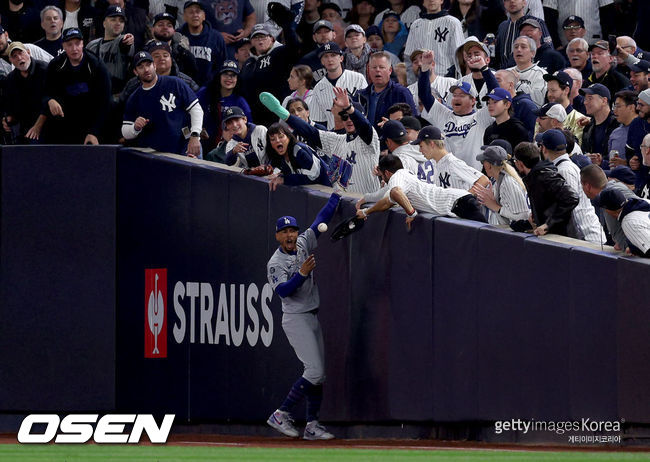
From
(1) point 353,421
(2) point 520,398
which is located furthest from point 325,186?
(2) point 520,398

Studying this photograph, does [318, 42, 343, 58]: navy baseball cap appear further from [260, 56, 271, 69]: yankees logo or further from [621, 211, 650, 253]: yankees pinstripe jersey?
[621, 211, 650, 253]: yankees pinstripe jersey

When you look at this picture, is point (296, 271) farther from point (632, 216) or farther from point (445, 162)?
point (632, 216)

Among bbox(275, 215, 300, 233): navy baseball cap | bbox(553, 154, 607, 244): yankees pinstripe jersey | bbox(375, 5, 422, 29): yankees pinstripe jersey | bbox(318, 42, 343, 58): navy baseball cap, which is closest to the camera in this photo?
bbox(553, 154, 607, 244): yankees pinstripe jersey

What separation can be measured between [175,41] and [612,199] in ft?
26.7

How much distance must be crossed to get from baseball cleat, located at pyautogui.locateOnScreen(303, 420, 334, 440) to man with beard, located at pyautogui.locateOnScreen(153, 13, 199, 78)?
622 cm

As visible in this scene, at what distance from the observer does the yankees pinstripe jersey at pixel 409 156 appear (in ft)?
40.1

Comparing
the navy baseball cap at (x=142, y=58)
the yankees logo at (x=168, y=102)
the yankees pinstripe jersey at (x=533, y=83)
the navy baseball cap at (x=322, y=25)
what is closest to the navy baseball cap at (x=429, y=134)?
the yankees pinstripe jersey at (x=533, y=83)

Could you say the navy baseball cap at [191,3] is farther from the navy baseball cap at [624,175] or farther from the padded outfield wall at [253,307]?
the navy baseball cap at [624,175]

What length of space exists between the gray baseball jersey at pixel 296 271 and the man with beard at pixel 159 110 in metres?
2.69

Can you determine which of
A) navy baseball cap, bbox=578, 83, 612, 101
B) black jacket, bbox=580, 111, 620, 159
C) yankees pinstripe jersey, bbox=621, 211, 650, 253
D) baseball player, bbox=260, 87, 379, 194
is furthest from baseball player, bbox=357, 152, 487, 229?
navy baseball cap, bbox=578, 83, 612, 101

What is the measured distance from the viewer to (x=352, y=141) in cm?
1280

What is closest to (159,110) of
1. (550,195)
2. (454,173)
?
(454,173)

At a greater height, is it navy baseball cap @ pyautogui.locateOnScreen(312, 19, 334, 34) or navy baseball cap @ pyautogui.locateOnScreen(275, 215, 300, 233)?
navy baseball cap @ pyautogui.locateOnScreen(312, 19, 334, 34)

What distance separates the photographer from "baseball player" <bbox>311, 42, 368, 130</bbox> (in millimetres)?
14844
